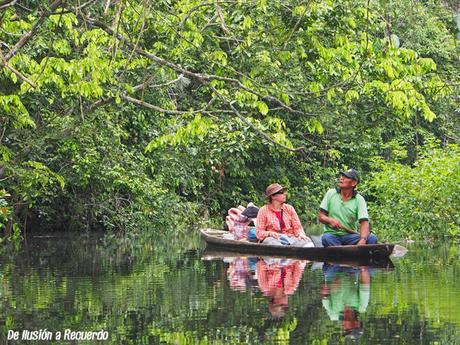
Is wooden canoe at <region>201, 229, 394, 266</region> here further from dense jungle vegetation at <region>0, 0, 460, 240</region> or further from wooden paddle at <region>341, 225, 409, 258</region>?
dense jungle vegetation at <region>0, 0, 460, 240</region>

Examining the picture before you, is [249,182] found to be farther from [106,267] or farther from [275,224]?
[106,267]

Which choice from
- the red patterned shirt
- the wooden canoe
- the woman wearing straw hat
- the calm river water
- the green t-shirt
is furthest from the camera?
the red patterned shirt

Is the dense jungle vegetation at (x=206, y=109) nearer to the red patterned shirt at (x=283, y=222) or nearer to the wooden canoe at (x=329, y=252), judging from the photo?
the red patterned shirt at (x=283, y=222)

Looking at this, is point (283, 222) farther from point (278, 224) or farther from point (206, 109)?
point (206, 109)

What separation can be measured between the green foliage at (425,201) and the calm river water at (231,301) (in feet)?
10.3

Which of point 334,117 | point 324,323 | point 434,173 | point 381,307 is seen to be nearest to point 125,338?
point 324,323

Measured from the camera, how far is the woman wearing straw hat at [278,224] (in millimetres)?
14992

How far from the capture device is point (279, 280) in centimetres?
1071

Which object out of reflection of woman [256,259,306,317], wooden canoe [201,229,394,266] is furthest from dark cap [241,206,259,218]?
reflection of woman [256,259,306,317]

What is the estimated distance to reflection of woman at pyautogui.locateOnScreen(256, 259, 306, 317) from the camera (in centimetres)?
843

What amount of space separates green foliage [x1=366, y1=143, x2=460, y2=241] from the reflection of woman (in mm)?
4616

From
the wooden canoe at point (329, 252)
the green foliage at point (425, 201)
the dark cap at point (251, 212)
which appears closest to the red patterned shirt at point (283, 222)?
the wooden canoe at point (329, 252)

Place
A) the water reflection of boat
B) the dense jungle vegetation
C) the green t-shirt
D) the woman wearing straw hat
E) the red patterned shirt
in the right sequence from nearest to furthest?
the water reflection of boat < the dense jungle vegetation < the green t-shirt < the woman wearing straw hat < the red patterned shirt

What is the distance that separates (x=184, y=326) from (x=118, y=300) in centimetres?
187
